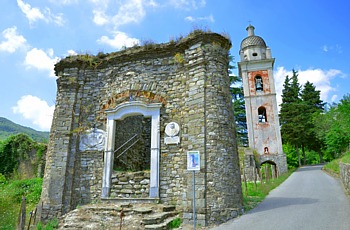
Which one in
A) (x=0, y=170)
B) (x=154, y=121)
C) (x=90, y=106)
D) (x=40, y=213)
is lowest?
(x=40, y=213)

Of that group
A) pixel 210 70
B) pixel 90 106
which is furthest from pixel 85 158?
pixel 210 70

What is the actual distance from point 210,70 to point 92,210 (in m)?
5.09

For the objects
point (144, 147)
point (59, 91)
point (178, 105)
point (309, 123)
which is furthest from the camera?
point (309, 123)

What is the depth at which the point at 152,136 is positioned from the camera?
754cm

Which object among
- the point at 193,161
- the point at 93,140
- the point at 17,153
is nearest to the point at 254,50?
the point at 93,140

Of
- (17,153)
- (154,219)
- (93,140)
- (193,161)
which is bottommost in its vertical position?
(154,219)

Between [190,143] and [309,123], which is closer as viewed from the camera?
[190,143]

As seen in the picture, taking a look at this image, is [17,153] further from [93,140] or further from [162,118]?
[162,118]

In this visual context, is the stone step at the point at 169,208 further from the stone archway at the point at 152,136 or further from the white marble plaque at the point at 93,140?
the white marble plaque at the point at 93,140

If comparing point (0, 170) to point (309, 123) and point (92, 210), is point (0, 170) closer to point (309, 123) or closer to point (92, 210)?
point (92, 210)

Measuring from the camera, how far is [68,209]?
25.5 ft

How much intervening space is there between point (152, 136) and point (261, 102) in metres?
18.0

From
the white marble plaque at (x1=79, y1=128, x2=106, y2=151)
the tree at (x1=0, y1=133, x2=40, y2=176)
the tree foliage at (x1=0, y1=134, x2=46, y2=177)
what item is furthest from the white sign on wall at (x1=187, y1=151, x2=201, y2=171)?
the tree at (x1=0, y1=133, x2=40, y2=176)

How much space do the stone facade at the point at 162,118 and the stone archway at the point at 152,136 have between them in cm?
3
